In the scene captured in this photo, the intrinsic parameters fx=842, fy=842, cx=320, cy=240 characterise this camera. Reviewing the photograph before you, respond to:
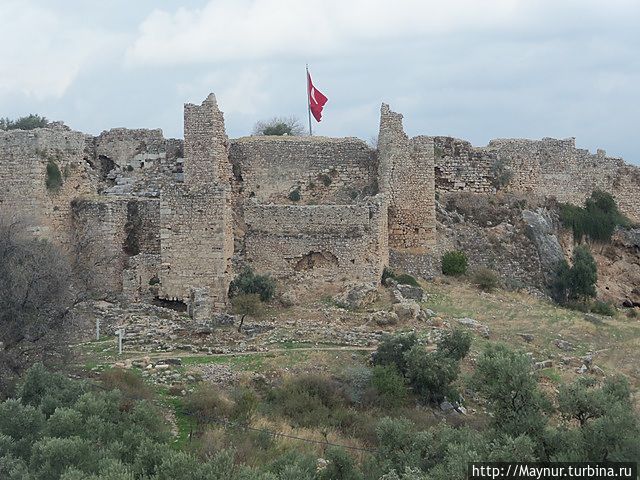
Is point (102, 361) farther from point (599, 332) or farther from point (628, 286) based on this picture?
point (628, 286)

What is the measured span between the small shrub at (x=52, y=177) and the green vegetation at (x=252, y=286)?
609 centimetres

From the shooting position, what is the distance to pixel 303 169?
2784cm

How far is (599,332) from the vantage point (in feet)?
77.0

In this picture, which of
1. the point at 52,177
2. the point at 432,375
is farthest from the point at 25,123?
the point at 432,375

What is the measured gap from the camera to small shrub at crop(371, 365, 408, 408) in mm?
16844

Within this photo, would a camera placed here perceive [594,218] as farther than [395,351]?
Yes

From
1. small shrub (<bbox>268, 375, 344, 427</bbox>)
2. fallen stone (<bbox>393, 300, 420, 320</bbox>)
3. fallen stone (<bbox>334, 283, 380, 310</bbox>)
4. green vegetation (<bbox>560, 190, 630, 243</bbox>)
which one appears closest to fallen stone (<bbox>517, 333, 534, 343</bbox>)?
fallen stone (<bbox>393, 300, 420, 320</bbox>)

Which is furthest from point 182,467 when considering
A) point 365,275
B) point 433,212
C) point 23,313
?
point 433,212

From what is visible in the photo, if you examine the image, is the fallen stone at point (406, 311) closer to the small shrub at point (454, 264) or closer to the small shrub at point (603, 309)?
the small shrub at point (454, 264)

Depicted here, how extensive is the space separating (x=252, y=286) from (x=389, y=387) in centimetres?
639

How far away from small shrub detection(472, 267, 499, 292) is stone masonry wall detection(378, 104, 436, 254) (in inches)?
71.2

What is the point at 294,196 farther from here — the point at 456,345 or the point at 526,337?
the point at 456,345

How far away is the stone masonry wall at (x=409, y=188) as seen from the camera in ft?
89.0

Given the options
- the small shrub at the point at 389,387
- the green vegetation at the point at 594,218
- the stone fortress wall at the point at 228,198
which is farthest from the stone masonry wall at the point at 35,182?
the green vegetation at the point at 594,218
